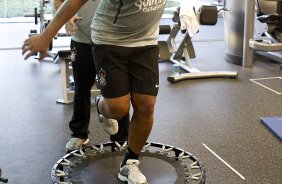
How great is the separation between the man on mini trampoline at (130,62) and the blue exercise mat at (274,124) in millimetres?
1344

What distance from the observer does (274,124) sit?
332cm

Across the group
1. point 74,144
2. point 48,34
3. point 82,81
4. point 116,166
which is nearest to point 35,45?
point 48,34

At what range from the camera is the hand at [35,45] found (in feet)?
6.06

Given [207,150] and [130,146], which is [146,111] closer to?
[130,146]

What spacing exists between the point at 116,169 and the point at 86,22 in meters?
0.87

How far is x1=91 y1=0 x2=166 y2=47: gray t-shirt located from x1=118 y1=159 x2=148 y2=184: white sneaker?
2.01 feet

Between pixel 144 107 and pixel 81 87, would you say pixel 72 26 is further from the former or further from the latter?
pixel 144 107

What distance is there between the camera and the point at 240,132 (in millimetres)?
3215

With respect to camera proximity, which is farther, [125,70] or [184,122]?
[184,122]

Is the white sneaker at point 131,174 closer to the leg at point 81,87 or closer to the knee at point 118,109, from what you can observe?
the knee at point 118,109

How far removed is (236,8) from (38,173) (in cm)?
370

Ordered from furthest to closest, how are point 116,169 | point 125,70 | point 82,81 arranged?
point 82,81, point 116,169, point 125,70

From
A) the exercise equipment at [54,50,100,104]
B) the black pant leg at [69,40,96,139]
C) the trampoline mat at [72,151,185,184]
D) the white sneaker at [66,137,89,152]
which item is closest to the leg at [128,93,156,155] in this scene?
the trampoline mat at [72,151,185,184]

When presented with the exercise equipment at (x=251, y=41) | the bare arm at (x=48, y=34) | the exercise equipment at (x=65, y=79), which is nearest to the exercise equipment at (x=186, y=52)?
the exercise equipment at (x=251, y=41)
